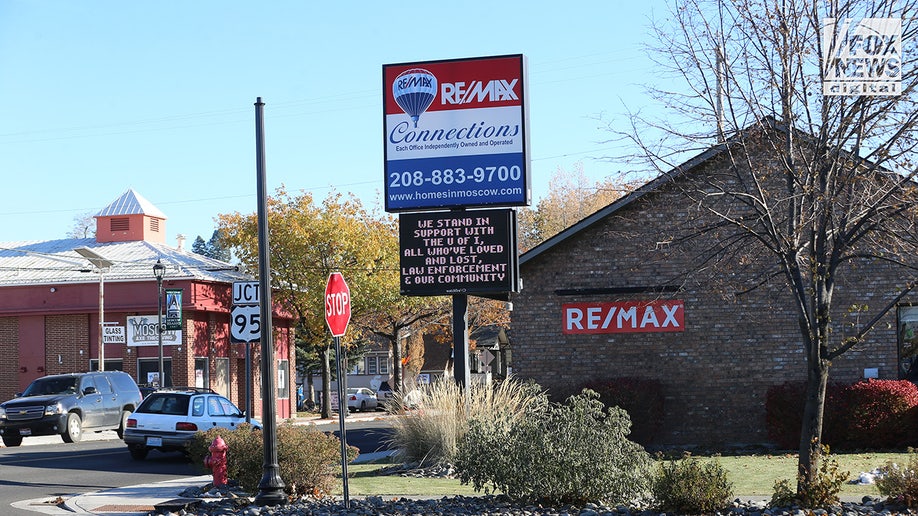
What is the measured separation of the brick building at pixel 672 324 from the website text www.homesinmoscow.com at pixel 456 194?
4239mm

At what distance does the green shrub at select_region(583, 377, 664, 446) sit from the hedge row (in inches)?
116

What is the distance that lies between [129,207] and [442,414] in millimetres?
34606

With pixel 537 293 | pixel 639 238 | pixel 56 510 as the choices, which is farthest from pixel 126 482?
pixel 639 238

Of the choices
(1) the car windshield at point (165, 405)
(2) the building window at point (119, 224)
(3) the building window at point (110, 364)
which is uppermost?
(2) the building window at point (119, 224)

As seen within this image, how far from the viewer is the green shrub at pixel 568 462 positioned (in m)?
12.7

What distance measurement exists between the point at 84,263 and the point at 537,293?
28070mm

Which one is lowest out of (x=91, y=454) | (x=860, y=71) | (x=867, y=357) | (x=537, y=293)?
(x=91, y=454)

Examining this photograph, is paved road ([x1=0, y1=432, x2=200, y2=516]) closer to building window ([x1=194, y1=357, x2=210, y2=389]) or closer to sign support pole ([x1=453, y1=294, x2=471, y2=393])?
sign support pole ([x1=453, y1=294, x2=471, y2=393])

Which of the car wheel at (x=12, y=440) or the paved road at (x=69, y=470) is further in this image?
the car wheel at (x=12, y=440)

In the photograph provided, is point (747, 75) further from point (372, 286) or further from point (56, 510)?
point (372, 286)

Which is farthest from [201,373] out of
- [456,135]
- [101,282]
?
[456,135]

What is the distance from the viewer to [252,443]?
14.9 m

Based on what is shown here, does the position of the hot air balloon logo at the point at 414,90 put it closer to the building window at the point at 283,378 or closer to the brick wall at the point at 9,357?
the brick wall at the point at 9,357

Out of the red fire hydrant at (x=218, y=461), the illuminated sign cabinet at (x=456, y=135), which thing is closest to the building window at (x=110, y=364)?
the illuminated sign cabinet at (x=456, y=135)
